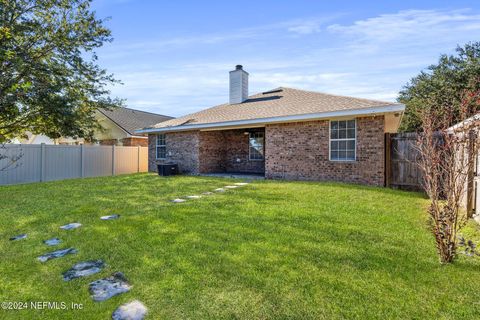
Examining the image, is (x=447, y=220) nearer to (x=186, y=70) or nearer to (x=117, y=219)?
(x=117, y=219)

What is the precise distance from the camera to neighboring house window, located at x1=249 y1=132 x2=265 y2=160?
1379 centimetres

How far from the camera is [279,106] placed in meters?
11.9

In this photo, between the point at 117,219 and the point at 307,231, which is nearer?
the point at 307,231

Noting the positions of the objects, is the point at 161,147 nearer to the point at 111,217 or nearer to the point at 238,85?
the point at 238,85

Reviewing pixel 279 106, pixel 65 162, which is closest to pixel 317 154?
pixel 279 106

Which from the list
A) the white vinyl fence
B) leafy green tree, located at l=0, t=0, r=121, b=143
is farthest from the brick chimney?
the white vinyl fence

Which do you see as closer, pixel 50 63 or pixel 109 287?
pixel 109 287

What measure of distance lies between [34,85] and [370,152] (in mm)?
13196

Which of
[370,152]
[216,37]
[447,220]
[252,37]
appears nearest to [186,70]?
[216,37]

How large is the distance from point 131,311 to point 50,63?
13661 mm

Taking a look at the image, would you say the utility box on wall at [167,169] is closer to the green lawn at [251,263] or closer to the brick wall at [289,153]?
the brick wall at [289,153]

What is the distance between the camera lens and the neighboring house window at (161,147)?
15.0 metres

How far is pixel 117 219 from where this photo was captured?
208 inches

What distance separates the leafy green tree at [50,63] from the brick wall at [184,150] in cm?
473
